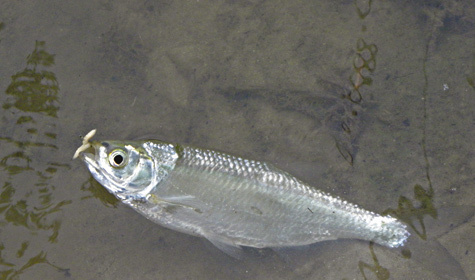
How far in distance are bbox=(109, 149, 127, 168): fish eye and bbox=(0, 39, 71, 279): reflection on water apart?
0.76m

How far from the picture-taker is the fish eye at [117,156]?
344 centimetres

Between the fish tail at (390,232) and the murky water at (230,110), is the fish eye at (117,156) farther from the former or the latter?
the fish tail at (390,232)

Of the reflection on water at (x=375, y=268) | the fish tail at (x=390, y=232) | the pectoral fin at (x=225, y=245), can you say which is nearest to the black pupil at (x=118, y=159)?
the pectoral fin at (x=225, y=245)

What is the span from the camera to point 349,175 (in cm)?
390

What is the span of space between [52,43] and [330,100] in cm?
272

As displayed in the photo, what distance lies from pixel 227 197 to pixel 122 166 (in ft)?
3.01

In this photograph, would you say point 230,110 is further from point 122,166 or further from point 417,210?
point 417,210

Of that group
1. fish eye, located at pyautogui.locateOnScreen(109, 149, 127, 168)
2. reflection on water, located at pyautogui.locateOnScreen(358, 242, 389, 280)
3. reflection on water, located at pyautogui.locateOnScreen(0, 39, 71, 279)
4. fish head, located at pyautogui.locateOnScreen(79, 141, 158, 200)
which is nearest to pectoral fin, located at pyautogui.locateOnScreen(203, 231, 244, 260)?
fish head, located at pyautogui.locateOnScreen(79, 141, 158, 200)

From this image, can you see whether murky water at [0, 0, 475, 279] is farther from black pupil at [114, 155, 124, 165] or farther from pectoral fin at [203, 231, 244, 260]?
black pupil at [114, 155, 124, 165]

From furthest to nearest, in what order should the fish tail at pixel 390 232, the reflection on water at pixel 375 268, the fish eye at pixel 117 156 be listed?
the reflection on water at pixel 375 268 < the fish tail at pixel 390 232 < the fish eye at pixel 117 156

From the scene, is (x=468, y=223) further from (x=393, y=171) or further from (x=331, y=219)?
(x=331, y=219)

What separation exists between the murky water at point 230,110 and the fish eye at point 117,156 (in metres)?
0.52

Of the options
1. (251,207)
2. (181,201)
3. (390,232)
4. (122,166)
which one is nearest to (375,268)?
(390,232)

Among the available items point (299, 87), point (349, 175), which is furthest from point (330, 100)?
point (349, 175)
